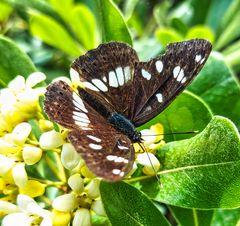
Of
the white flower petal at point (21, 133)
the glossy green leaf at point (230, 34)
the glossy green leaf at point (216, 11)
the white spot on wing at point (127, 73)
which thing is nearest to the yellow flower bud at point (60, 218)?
the white flower petal at point (21, 133)

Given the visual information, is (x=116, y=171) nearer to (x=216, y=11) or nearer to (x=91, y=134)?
(x=91, y=134)

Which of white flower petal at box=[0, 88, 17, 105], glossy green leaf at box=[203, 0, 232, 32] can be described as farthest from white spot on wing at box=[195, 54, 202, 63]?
glossy green leaf at box=[203, 0, 232, 32]

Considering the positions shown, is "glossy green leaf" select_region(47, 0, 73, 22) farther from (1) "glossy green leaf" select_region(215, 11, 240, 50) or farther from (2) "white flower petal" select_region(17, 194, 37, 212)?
(2) "white flower petal" select_region(17, 194, 37, 212)

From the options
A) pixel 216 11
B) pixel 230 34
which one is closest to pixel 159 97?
pixel 230 34

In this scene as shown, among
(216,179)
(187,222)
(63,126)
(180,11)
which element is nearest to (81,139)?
(63,126)

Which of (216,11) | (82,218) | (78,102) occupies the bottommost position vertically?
(82,218)

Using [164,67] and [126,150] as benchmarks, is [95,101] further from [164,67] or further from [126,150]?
[126,150]
